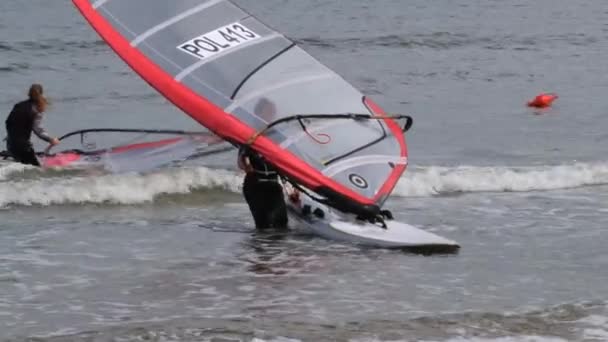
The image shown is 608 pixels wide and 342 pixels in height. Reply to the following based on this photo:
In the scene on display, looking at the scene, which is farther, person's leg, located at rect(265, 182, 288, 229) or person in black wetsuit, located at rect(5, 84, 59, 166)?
person in black wetsuit, located at rect(5, 84, 59, 166)

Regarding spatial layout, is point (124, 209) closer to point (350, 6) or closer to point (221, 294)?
point (221, 294)

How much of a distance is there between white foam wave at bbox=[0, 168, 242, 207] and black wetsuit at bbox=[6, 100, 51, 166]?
0.41m

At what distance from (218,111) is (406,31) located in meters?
16.2

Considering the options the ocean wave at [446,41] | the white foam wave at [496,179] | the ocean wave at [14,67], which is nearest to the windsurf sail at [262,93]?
the white foam wave at [496,179]

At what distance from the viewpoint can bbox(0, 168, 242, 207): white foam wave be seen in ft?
41.5

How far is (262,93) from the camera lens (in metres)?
10.4

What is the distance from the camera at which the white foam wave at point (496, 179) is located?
1324 cm

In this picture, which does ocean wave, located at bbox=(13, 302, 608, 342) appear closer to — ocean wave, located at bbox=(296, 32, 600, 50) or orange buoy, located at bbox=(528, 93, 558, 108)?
orange buoy, located at bbox=(528, 93, 558, 108)

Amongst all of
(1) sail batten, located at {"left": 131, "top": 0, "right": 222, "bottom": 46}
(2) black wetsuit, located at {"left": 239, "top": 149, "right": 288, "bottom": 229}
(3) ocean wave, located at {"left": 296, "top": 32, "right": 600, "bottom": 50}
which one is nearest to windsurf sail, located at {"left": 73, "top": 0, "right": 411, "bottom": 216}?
(1) sail batten, located at {"left": 131, "top": 0, "right": 222, "bottom": 46}

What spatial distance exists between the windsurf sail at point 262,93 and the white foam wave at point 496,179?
2616 mm

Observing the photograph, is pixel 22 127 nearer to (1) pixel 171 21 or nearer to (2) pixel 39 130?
(2) pixel 39 130

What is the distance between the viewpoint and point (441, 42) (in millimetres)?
24672

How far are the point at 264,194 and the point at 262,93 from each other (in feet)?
2.84

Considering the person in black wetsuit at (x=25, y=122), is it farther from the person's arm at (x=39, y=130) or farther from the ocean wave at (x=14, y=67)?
the ocean wave at (x=14, y=67)
